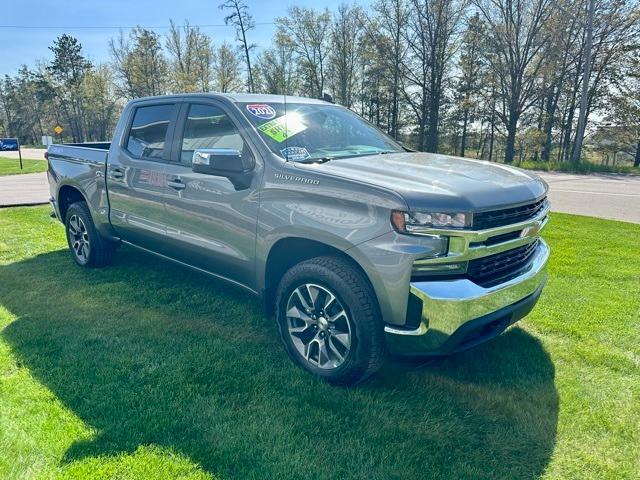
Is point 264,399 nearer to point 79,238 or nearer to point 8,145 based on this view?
point 79,238

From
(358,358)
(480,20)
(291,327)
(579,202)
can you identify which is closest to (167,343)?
(291,327)

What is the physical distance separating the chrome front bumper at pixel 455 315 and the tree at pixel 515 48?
2792 centimetres

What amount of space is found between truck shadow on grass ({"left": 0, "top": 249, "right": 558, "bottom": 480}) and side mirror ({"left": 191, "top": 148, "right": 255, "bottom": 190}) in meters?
1.25

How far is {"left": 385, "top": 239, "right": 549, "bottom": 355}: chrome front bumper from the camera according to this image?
2.39 m

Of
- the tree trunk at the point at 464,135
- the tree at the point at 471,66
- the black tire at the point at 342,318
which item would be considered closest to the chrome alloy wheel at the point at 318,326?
the black tire at the point at 342,318

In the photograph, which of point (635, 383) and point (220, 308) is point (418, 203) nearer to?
point (635, 383)

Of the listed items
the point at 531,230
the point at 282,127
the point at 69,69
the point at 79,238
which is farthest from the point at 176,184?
the point at 69,69

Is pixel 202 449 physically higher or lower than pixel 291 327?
lower

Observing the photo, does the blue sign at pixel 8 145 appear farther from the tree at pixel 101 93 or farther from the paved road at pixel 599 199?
the tree at pixel 101 93

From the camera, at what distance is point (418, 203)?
2387 millimetres

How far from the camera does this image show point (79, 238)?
524 centimetres

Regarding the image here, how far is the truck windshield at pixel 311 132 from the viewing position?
321 centimetres

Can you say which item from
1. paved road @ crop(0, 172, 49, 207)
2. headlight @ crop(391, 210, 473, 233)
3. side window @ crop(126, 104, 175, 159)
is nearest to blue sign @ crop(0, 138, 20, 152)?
paved road @ crop(0, 172, 49, 207)

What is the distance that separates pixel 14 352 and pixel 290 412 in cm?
215
